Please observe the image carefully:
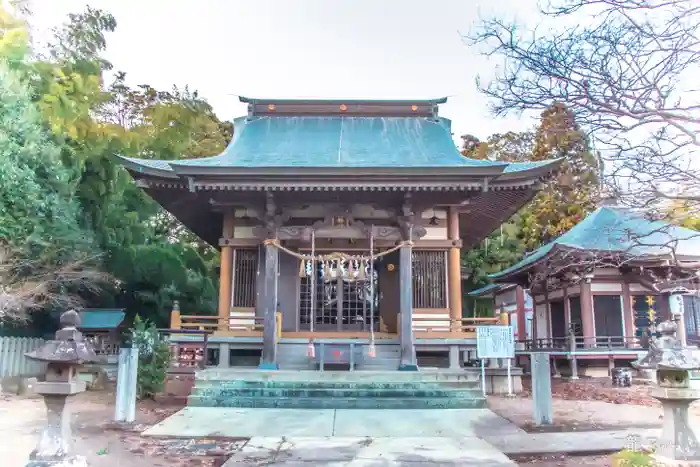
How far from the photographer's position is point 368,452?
655cm

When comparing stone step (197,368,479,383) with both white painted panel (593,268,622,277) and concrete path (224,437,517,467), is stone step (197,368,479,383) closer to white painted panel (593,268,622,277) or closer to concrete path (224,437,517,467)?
concrete path (224,437,517,467)

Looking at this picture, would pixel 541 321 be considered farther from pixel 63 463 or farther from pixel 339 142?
pixel 63 463

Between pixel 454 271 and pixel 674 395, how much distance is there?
827 cm

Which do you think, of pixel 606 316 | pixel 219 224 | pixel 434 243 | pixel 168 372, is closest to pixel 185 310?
pixel 219 224

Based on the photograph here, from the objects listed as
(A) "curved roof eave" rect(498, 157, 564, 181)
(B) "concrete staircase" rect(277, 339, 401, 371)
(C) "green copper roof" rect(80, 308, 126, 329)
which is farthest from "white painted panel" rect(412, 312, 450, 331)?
(C) "green copper roof" rect(80, 308, 126, 329)

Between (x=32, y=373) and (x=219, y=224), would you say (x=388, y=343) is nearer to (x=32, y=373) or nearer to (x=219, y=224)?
(x=219, y=224)

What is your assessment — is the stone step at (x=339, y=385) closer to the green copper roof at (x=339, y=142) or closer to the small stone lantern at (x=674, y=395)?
the small stone lantern at (x=674, y=395)

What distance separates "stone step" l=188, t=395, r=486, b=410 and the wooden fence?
6645mm

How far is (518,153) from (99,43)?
24855mm

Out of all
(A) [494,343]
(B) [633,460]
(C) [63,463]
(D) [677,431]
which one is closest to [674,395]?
(D) [677,431]

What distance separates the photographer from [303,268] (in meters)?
12.4

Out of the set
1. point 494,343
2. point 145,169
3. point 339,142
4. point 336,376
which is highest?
point 339,142

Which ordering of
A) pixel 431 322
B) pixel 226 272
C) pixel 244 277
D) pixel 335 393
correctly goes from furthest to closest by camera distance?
pixel 244 277, pixel 226 272, pixel 431 322, pixel 335 393

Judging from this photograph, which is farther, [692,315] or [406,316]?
[692,315]
